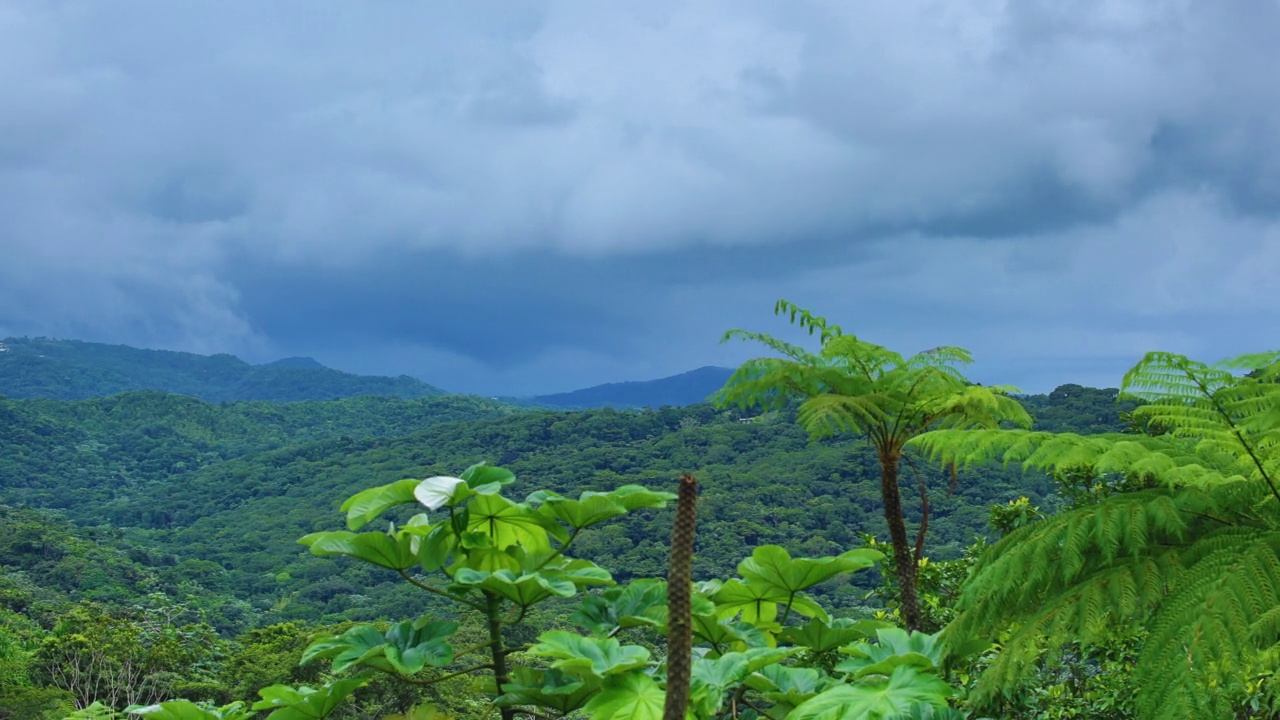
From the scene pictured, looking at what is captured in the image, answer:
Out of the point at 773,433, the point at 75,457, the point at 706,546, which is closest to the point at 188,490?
the point at 75,457

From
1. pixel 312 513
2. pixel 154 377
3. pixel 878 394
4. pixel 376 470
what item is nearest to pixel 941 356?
pixel 878 394

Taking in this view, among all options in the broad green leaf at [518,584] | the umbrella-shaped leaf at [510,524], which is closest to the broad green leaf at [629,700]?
the broad green leaf at [518,584]

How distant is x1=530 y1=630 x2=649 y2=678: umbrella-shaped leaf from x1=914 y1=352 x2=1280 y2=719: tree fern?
0.77 meters

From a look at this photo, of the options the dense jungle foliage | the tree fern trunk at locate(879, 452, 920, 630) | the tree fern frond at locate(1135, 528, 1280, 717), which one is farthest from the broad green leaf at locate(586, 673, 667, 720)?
the tree fern trunk at locate(879, 452, 920, 630)

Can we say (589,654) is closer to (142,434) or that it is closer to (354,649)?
(354,649)

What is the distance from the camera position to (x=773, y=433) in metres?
51.2

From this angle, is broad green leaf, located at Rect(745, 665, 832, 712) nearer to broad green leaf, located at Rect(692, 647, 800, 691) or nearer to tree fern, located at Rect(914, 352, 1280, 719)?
broad green leaf, located at Rect(692, 647, 800, 691)

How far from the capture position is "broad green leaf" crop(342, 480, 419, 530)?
177cm

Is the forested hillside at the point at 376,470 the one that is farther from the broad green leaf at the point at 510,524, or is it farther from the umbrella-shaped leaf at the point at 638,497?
the umbrella-shaped leaf at the point at 638,497

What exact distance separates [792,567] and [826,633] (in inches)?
8.9

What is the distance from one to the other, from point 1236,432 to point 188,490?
7437cm

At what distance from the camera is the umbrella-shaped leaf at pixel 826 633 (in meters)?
2.08

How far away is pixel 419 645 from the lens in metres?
1.82

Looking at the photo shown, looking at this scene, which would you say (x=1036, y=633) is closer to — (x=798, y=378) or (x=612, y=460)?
(x=798, y=378)
